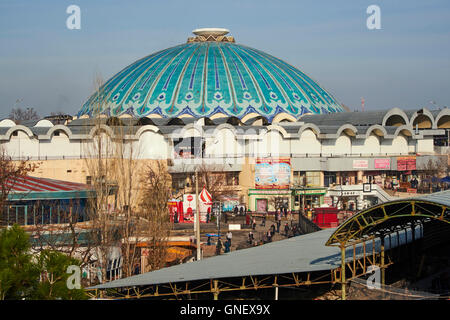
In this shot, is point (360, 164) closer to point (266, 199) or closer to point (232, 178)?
point (266, 199)

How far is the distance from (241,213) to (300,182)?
6251 millimetres

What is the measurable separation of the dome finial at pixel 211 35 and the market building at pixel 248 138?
7.85 m

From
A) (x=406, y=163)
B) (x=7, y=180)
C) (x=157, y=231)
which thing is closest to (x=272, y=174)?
(x=406, y=163)

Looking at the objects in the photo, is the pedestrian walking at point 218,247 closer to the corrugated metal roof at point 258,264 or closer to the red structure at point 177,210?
the corrugated metal roof at point 258,264

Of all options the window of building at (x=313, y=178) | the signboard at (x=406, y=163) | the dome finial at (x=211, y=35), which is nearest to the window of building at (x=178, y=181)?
the window of building at (x=313, y=178)

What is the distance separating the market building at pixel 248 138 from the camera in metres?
43.9

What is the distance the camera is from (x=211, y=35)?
227 feet

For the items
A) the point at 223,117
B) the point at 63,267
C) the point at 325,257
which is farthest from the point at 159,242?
the point at 223,117

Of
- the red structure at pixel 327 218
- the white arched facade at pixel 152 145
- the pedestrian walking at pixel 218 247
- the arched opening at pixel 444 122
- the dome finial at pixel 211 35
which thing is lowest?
the pedestrian walking at pixel 218 247

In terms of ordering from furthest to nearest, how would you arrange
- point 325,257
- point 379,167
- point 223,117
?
point 223,117 < point 379,167 < point 325,257

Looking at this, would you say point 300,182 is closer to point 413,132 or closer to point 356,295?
point 413,132

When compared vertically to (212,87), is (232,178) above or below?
below

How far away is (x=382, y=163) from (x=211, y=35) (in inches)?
1075

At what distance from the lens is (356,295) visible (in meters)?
17.6
